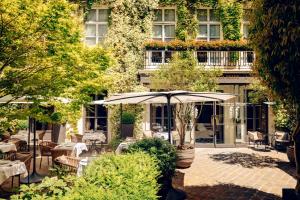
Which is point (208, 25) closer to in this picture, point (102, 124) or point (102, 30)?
point (102, 30)

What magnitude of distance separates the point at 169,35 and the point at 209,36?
2403 mm

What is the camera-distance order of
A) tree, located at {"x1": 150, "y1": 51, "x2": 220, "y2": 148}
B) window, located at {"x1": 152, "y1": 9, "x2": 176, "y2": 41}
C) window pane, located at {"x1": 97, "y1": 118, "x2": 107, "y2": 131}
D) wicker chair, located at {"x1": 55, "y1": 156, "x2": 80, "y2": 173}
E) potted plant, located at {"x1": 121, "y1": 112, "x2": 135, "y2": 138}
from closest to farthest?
wicker chair, located at {"x1": 55, "y1": 156, "x2": 80, "y2": 173}
tree, located at {"x1": 150, "y1": 51, "x2": 220, "y2": 148}
potted plant, located at {"x1": 121, "y1": 112, "x2": 135, "y2": 138}
window pane, located at {"x1": 97, "y1": 118, "x2": 107, "y2": 131}
window, located at {"x1": 152, "y1": 9, "x2": 176, "y2": 41}

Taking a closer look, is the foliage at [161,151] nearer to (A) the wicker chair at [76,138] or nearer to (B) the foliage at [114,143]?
(A) the wicker chair at [76,138]

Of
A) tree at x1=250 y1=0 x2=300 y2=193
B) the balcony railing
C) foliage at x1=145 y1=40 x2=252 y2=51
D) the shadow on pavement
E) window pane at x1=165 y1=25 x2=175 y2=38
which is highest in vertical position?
window pane at x1=165 y1=25 x2=175 y2=38

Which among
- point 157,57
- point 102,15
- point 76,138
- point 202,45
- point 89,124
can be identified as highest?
point 102,15

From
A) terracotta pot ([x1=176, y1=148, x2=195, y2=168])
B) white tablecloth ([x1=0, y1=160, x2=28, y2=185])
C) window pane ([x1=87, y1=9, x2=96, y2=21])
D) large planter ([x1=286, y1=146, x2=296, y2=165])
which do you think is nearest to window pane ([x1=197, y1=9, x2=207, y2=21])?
window pane ([x1=87, y1=9, x2=96, y2=21])

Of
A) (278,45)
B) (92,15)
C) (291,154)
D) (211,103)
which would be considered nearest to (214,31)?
(211,103)

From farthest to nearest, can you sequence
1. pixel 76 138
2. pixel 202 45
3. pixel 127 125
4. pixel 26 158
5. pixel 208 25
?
pixel 208 25 < pixel 202 45 < pixel 127 125 < pixel 76 138 < pixel 26 158

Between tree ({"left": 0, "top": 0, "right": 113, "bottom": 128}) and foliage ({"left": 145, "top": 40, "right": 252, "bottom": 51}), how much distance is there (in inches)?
430

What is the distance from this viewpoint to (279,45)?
17.3 ft

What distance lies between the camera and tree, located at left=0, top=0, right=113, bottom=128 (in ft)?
18.0

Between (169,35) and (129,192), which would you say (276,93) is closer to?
(129,192)

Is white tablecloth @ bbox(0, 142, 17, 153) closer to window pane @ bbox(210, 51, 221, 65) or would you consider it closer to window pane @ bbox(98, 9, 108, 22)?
window pane @ bbox(98, 9, 108, 22)

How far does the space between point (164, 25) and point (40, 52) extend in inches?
542
